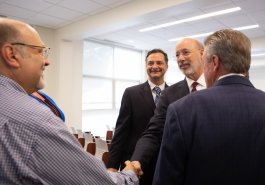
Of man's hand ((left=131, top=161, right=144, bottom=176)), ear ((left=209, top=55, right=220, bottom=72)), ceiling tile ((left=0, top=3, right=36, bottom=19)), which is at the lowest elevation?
man's hand ((left=131, top=161, right=144, bottom=176))

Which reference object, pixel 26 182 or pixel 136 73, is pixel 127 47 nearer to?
pixel 136 73

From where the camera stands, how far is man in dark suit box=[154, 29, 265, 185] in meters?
1.07

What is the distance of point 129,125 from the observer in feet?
7.46

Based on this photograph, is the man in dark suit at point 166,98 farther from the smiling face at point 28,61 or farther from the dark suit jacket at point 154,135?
the smiling face at point 28,61

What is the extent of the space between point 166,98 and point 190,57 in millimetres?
423

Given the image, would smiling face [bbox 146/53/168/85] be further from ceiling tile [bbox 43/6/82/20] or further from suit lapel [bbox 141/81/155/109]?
ceiling tile [bbox 43/6/82/20]

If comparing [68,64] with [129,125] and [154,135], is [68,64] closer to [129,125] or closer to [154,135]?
[129,125]

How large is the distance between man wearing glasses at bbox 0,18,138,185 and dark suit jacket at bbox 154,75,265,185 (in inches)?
13.6

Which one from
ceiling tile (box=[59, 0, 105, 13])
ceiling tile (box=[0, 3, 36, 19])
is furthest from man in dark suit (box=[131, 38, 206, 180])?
ceiling tile (box=[0, 3, 36, 19])

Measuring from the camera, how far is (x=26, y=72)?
107 centimetres

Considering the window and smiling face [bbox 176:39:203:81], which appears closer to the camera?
smiling face [bbox 176:39:203:81]

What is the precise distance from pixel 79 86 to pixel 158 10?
361 cm

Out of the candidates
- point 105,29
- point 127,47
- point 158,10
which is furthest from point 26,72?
point 127,47

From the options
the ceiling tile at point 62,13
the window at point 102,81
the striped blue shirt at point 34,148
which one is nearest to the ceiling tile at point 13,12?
the ceiling tile at point 62,13
